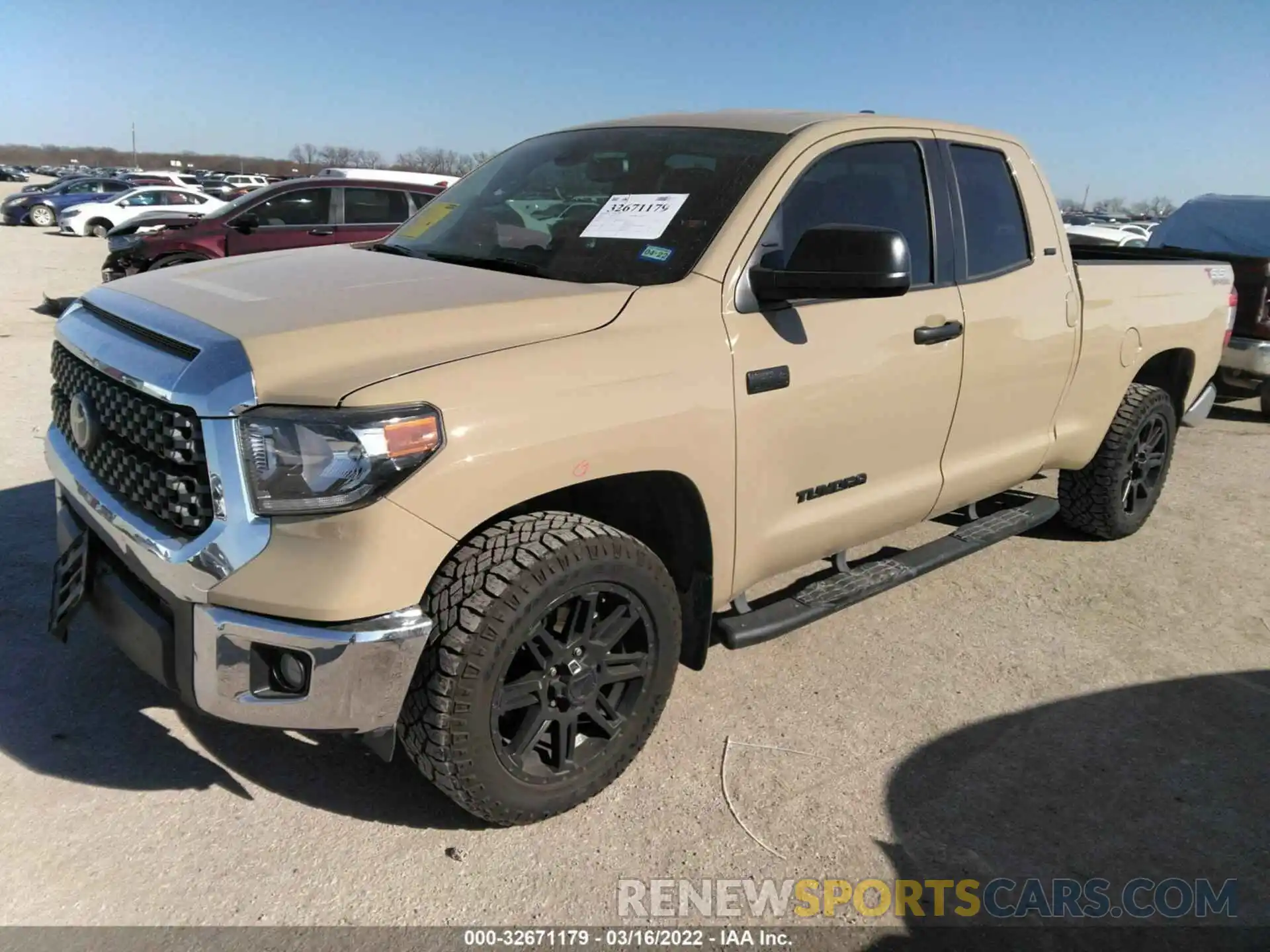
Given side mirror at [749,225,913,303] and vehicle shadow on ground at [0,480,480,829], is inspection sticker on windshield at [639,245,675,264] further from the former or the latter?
vehicle shadow on ground at [0,480,480,829]

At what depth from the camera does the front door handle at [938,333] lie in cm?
333

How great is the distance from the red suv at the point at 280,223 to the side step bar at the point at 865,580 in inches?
349

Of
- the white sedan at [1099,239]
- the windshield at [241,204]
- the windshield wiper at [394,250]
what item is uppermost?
the windshield at [241,204]

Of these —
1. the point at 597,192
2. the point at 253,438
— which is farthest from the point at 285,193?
the point at 253,438

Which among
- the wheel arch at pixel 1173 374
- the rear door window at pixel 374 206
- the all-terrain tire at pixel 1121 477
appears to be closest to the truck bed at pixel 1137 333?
the wheel arch at pixel 1173 374

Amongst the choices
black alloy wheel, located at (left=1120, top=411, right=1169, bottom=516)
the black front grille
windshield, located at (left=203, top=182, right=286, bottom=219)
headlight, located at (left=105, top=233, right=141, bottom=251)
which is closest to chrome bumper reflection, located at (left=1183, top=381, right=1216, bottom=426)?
black alloy wheel, located at (left=1120, top=411, right=1169, bottom=516)

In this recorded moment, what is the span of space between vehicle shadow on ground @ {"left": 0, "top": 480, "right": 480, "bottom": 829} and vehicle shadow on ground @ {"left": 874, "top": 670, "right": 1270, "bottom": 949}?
1.34 meters

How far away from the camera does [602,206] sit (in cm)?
318

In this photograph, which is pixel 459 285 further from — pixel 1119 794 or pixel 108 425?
pixel 1119 794

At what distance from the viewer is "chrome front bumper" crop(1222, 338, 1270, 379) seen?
7500mm

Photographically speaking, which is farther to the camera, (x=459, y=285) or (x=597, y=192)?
(x=597, y=192)

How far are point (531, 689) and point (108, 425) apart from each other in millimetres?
1331

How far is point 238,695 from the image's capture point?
2.20 meters
